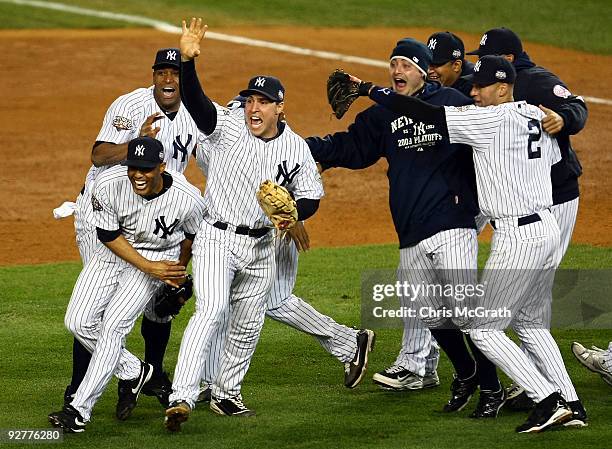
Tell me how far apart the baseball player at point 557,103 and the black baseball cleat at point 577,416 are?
537 millimetres

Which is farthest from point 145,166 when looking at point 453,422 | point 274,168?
point 453,422

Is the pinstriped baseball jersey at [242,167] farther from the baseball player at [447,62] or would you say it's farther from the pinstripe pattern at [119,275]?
the baseball player at [447,62]

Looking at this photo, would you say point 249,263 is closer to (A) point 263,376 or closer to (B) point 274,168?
(B) point 274,168

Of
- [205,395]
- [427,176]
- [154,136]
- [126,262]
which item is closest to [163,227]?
[126,262]

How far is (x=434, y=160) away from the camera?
7.34 meters

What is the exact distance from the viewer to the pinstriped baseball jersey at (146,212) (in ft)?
23.2

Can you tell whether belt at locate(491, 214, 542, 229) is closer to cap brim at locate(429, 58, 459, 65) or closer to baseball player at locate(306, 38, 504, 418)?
baseball player at locate(306, 38, 504, 418)

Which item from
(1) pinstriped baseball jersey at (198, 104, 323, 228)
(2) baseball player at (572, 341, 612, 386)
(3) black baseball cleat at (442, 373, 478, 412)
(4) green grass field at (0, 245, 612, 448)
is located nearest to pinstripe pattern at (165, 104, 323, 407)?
(1) pinstriped baseball jersey at (198, 104, 323, 228)

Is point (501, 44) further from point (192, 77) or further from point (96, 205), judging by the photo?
point (96, 205)

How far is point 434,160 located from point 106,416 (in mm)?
2417

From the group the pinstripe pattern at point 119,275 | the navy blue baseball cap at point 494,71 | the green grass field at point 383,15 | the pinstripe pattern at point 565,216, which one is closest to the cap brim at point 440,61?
the navy blue baseball cap at point 494,71

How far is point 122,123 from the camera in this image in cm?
770

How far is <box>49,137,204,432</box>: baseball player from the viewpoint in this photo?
272 inches

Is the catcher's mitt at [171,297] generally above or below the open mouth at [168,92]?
below
